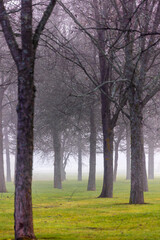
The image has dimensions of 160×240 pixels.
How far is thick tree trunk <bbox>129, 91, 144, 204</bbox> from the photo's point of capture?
47.8ft

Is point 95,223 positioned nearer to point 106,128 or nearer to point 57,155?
point 106,128

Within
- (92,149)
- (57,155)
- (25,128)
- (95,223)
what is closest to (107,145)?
(92,149)

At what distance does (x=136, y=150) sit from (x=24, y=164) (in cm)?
765

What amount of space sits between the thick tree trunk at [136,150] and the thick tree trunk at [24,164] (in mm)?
7476

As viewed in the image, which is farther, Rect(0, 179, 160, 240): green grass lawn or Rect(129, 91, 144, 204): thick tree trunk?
Rect(129, 91, 144, 204): thick tree trunk

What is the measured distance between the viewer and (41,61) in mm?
24531

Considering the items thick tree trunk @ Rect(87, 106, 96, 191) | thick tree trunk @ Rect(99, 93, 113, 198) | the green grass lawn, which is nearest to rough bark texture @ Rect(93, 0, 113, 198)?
thick tree trunk @ Rect(99, 93, 113, 198)

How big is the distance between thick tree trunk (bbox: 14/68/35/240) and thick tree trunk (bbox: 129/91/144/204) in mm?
7476

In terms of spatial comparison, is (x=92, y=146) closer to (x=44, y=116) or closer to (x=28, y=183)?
(x=44, y=116)

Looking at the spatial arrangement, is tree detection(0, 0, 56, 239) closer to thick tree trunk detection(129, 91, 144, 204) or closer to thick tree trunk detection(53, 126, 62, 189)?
thick tree trunk detection(129, 91, 144, 204)

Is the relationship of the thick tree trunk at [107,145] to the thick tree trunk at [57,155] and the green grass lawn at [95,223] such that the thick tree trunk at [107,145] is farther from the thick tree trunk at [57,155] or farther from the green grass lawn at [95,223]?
the thick tree trunk at [57,155]

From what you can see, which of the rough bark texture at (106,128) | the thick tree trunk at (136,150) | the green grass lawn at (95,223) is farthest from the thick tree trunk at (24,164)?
the rough bark texture at (106,128)

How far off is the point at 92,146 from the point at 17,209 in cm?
1942

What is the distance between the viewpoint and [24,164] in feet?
25.4
